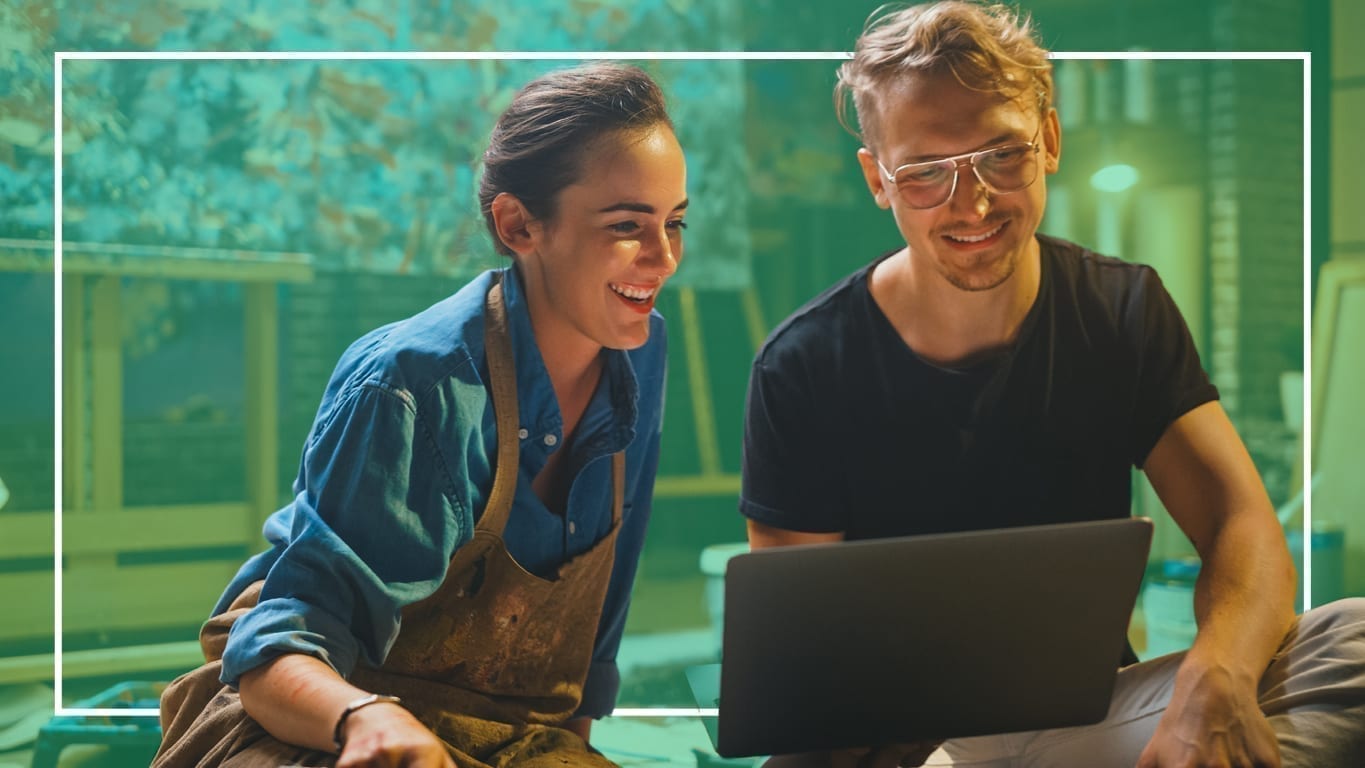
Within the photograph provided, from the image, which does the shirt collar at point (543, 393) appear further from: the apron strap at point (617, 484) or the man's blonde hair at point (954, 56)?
the man's blonde hair at point (954, 56)

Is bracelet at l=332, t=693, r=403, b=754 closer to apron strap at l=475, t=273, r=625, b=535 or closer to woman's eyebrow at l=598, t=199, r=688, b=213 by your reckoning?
apron strap at l=475, t=273, r=625, b=535

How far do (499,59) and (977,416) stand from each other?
7.49 ft

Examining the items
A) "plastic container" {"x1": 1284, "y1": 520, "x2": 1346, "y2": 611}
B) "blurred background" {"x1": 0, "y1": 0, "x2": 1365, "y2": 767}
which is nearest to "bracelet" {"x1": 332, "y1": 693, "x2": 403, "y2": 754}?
"blurred background" {"x1": 0, "y1": 0, "x2": 1365, "y2": 767}

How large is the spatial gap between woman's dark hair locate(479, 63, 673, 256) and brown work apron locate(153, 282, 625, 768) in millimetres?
179

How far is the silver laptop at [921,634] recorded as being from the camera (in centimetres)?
149

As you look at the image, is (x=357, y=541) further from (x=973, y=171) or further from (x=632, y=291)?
(x=973, y=171)

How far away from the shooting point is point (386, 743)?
1.47 m

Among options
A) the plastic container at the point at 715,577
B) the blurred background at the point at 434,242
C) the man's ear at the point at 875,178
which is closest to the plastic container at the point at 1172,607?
the blurred background at the point at 434,242

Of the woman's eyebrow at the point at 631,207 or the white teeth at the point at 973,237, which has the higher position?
the woman's eyebrow at the point at 631,207

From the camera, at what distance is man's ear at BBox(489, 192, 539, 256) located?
80.0 inches

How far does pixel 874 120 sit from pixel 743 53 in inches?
74.6

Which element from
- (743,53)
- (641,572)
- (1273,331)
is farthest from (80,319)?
(1273,331)

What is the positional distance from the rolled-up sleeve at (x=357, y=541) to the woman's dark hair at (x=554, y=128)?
0.46 m

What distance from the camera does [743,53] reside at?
156 inches
